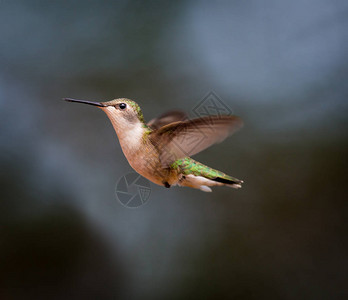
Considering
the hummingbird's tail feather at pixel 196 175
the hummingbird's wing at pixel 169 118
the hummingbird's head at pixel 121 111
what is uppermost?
the hummingbird's wing at pixel 169 118

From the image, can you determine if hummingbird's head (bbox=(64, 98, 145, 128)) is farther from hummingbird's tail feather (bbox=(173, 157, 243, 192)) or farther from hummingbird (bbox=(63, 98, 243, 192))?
hummingbird's tail feather (bbox=(173, 157, 243, 192))

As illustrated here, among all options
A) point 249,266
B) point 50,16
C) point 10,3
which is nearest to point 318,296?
point 249,266

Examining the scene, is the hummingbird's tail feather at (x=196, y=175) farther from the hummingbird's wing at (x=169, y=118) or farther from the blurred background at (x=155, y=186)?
the blurred background at (x=155, y=186)

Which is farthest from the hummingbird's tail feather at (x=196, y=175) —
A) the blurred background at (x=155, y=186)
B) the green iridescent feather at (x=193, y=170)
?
the blurred background at (x=155, y=186)

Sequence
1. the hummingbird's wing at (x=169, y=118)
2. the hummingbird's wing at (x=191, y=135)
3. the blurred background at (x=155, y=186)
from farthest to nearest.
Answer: the blurred background at (x=155, y=186)
the hummingbird's wing at (x=169, y=118)
the hummingbird's wing at (x=191, y=135)

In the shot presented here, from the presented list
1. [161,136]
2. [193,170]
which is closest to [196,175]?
[193,170]

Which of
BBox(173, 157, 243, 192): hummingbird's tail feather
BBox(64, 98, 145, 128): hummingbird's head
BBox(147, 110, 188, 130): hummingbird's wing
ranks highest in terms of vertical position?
BBox(147, 110, 188, 130): hummingbird's wing

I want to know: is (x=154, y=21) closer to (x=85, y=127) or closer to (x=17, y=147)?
(x=85, y=127)

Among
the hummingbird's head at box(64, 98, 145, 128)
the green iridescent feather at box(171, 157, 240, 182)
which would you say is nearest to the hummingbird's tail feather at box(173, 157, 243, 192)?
the green iridescent feather at box(171, 157, 240, 182)

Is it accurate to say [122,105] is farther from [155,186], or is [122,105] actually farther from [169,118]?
[155,186]
